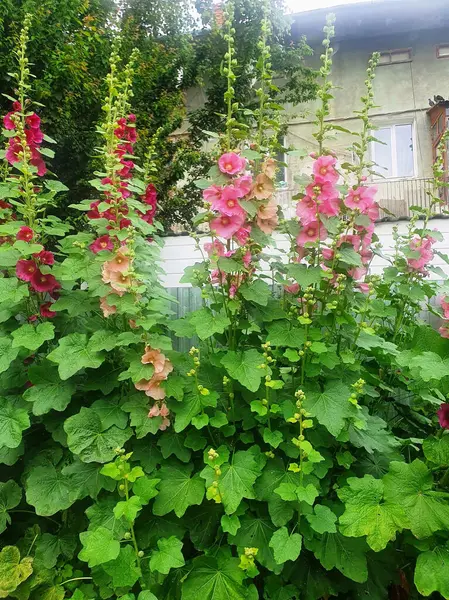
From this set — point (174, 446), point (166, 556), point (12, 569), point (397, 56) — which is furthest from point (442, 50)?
point (12, 569)

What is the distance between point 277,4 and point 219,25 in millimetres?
993

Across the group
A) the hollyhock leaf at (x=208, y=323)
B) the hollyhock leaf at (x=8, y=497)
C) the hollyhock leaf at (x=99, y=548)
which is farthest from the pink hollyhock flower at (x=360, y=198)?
the hollyhock leaf at (x=8, y=497)

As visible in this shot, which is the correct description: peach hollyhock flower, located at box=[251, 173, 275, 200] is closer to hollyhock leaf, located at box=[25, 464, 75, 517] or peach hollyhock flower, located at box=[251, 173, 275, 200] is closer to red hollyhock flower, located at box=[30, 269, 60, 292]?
red hollyhock flower, located at box=[30, 269, 60, 292]

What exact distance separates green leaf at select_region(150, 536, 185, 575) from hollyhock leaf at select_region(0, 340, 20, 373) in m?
0.81

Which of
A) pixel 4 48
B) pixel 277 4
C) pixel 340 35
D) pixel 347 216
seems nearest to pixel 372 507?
pixel 347 216

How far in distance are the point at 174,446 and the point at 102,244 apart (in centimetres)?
82

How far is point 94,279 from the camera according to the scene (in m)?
1.82

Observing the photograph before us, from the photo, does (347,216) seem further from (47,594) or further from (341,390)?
(47,594)

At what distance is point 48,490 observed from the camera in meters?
1.79

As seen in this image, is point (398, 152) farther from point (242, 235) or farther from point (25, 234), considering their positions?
point (25, 234)

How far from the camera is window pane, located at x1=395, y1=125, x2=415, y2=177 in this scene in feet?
34.5

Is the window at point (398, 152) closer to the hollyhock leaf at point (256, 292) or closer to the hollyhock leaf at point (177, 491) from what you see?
the hollyhock leaf at point (256, 292)

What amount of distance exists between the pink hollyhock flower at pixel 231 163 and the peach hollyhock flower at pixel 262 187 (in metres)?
0.08

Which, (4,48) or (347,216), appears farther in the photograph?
(4,48)
